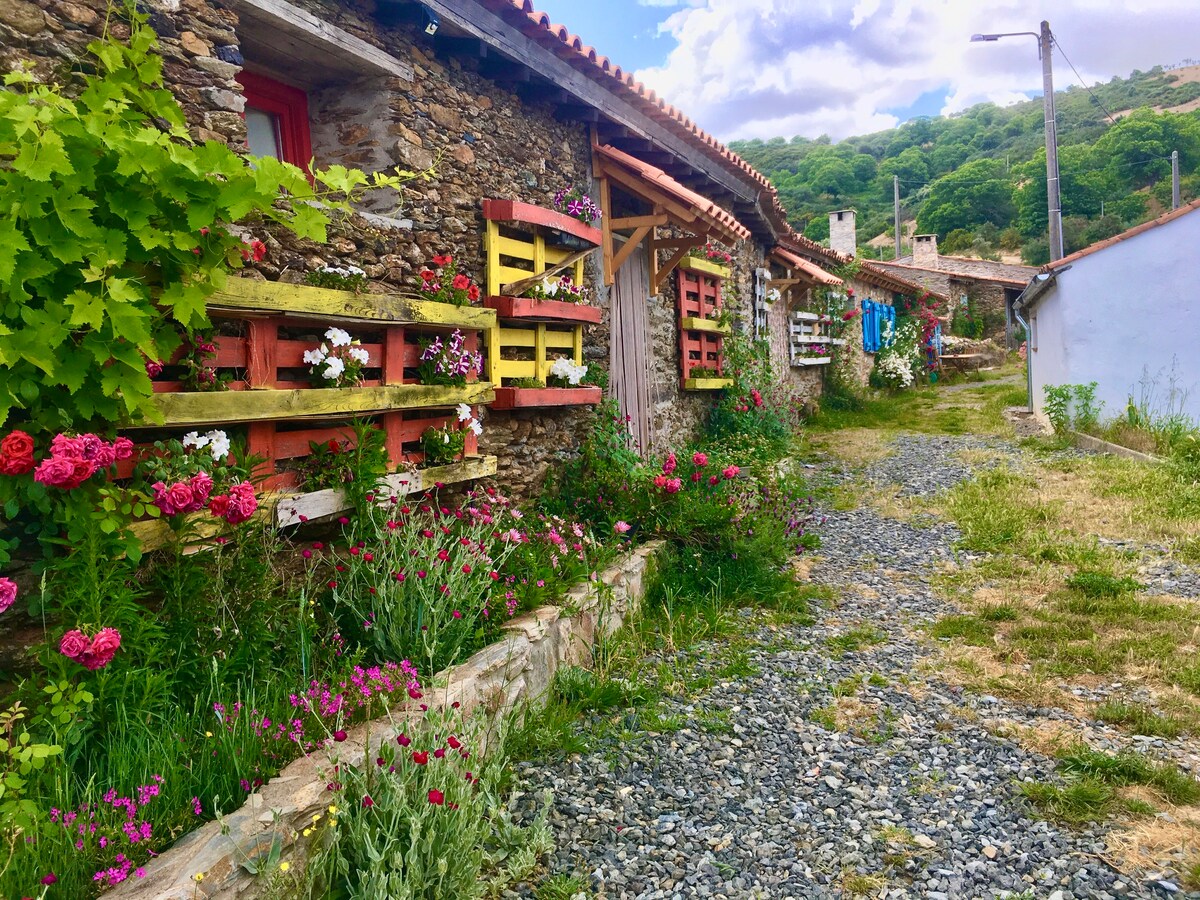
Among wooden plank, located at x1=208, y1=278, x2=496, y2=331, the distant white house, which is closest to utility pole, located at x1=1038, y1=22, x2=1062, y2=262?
the distant white house

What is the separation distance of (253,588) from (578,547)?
215 cm

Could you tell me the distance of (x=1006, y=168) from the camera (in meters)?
44.6

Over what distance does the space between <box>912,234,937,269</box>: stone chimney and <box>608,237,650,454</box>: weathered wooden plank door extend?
23225mm

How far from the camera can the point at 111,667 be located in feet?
8.14

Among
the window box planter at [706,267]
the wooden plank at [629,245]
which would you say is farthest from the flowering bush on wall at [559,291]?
the window box planter at [706,267]

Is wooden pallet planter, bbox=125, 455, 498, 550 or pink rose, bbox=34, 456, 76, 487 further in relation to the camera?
wooden pallet planter, bbox=125, 455, 498, 550

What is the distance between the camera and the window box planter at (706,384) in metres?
8.35

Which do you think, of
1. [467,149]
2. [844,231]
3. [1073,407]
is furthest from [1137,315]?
[844,231]

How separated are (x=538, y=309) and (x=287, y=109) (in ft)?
6.04

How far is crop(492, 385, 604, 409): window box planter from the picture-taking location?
498 centimetres

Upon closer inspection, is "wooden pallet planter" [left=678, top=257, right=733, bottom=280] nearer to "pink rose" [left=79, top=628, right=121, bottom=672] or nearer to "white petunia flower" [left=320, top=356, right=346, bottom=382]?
"white petunia flower" [left=320, top=356, right=346, bottom=382]

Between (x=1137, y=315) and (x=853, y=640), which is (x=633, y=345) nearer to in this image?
(x=853, y=640)

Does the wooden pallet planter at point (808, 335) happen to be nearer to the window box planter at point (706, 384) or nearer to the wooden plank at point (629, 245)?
the window box planter at point (706, 384)

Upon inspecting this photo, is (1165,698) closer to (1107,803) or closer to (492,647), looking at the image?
(1107,803)
